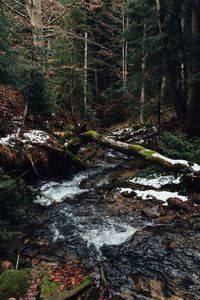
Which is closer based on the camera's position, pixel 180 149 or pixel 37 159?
pixel 37 159

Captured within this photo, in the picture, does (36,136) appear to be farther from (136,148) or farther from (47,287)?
(47,287)

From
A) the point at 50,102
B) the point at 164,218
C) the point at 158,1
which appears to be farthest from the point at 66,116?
the point at 164,218

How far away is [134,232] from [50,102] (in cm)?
763

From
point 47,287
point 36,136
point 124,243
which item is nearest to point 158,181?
point 124,243

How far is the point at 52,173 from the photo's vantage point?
11344 millimetres

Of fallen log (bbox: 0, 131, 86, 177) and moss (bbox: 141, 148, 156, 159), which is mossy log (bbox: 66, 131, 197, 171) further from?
fallen log (bbox: 0, 131, 86, 177)

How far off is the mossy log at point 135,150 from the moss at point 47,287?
5800mm

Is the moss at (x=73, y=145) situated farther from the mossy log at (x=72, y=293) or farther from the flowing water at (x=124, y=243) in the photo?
the mossy log at (x=72, y=293)

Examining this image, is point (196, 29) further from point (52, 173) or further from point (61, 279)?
point (61, 279)

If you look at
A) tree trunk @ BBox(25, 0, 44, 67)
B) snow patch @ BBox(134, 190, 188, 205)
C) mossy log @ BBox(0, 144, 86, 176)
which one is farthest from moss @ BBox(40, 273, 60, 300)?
tree trunk @ BBox(25, 0, 44, 67)

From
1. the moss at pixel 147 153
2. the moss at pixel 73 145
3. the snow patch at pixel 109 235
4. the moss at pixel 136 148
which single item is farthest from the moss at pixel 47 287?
the moss at pixel 73 145

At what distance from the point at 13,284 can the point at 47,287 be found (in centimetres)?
56

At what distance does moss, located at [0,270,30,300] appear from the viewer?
4730mm

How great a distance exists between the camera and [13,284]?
4.86m
